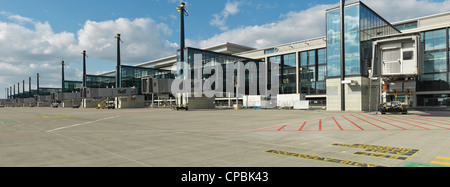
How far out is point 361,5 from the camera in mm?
47281

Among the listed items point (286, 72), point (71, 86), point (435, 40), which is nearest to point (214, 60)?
point (286, 72)

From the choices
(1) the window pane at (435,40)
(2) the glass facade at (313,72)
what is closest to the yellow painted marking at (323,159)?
(2) the glass facade at (313,72)

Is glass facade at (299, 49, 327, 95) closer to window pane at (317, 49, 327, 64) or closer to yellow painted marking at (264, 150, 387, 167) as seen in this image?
window pane at (317, 49, 327, 64)

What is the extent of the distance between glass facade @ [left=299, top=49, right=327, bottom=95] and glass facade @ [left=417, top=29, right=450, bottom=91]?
80.1 feet

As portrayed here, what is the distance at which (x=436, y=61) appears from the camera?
61406mm

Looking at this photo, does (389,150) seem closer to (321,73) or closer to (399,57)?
(399,57)

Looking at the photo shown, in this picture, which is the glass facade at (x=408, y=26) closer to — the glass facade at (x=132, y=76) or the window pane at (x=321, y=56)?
the window pane at (x=321, y=56)

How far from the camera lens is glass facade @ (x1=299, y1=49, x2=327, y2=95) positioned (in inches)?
3076

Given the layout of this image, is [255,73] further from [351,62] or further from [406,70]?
[406,70]

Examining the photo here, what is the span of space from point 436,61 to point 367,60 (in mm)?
28636

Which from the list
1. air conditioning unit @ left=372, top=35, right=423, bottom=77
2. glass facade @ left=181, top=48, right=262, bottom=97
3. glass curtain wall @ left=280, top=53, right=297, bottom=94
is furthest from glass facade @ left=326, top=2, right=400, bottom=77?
glass facade @ left=181, top=48, right=262, bottom=97
